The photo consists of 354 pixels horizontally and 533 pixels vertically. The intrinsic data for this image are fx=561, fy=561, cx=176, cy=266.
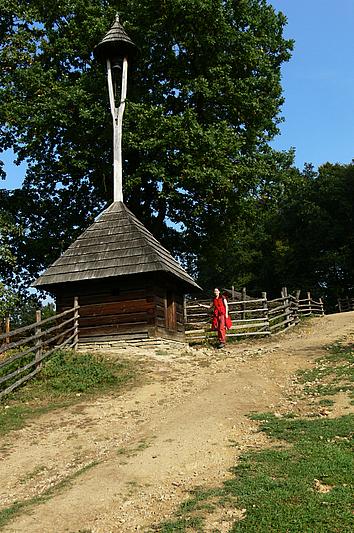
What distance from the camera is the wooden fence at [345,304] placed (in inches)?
1875

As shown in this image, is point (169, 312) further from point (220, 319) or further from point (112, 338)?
point (112, 338)

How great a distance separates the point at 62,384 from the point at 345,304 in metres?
39.7

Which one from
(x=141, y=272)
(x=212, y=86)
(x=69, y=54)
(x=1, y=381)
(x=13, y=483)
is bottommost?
(x=13, y=483)

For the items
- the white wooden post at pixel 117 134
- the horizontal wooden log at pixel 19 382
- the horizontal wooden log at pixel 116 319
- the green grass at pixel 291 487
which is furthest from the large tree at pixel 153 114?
the green grass at pixel 291 487

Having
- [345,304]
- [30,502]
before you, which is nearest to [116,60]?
[30,502]

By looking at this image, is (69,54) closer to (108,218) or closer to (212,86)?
(212,86)

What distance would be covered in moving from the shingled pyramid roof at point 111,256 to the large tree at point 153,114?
4.95m

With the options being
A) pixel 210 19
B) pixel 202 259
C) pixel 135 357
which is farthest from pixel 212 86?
pixel 135 357

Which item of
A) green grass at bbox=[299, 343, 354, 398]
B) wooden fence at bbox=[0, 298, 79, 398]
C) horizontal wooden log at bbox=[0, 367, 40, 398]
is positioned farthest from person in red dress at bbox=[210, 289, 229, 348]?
horizontal wooden log at bbox=[0, 367, 40, 398]

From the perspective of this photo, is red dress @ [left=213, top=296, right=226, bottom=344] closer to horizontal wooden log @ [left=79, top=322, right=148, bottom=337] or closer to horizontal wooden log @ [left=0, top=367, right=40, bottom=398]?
horizontal wooden log @ [left=79, top=322, right=148, bottom=337]

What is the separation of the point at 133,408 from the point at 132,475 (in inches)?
156

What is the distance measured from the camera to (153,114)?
24.2 meters

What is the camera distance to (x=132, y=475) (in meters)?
7.23

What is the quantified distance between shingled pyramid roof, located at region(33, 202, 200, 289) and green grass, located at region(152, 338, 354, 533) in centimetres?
931
